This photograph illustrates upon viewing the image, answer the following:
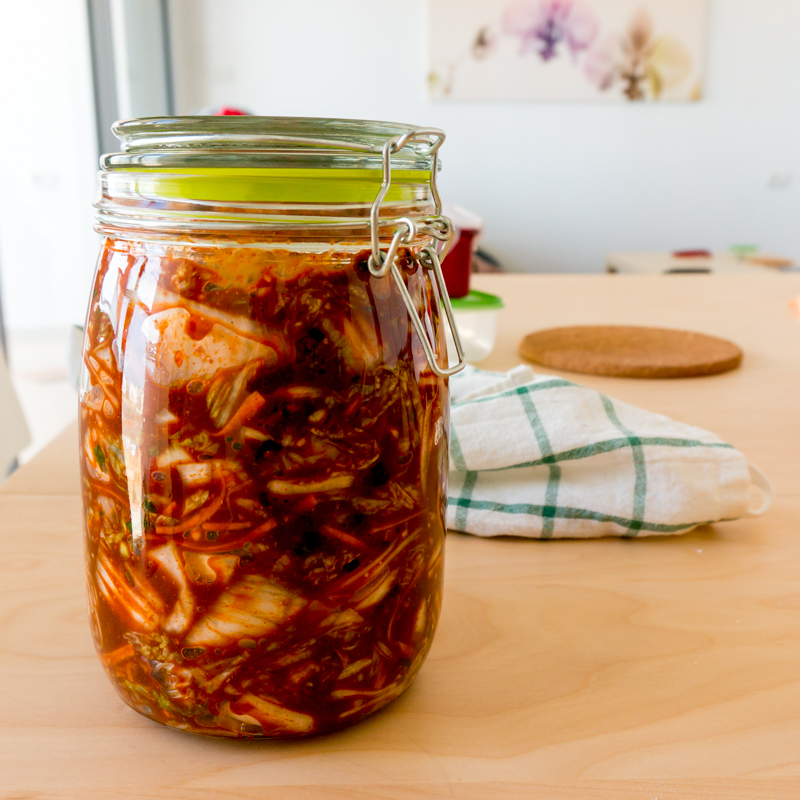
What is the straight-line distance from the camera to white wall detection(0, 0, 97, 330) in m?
2.37

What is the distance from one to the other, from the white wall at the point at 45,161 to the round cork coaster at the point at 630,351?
5.14 feet

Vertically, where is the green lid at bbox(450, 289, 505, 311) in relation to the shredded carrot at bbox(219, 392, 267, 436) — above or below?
below

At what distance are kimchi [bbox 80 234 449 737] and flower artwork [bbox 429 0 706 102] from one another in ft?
13.5

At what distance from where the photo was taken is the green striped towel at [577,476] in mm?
586

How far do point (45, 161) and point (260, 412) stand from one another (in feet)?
8.90

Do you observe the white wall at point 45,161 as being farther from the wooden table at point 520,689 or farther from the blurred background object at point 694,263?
the blurred background object at point 694,263

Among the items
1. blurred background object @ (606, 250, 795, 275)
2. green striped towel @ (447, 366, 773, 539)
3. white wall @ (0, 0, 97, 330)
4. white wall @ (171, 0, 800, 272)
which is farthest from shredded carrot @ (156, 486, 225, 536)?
white wall @ (171, 0, 800, 272)

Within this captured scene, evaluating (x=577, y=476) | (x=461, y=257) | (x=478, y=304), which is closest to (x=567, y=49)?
(x=461, y=257)

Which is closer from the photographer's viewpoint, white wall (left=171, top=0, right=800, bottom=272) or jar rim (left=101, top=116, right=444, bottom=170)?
jar rim (left=101, top=116, right=444, bottom=170)

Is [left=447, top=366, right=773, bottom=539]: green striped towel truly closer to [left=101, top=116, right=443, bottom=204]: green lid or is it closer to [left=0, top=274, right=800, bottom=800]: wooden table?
[left=0, top=274, right=800, bottom=800]: wooden table

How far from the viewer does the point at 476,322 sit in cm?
105

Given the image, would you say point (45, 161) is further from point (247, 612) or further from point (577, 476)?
point (247, 612)

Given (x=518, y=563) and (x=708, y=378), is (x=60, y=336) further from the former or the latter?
(x=518, y=563)

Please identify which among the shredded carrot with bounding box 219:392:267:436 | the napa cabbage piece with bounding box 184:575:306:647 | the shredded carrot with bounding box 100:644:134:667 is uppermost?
the shredded carrot with bounding box 219:392:267:436
